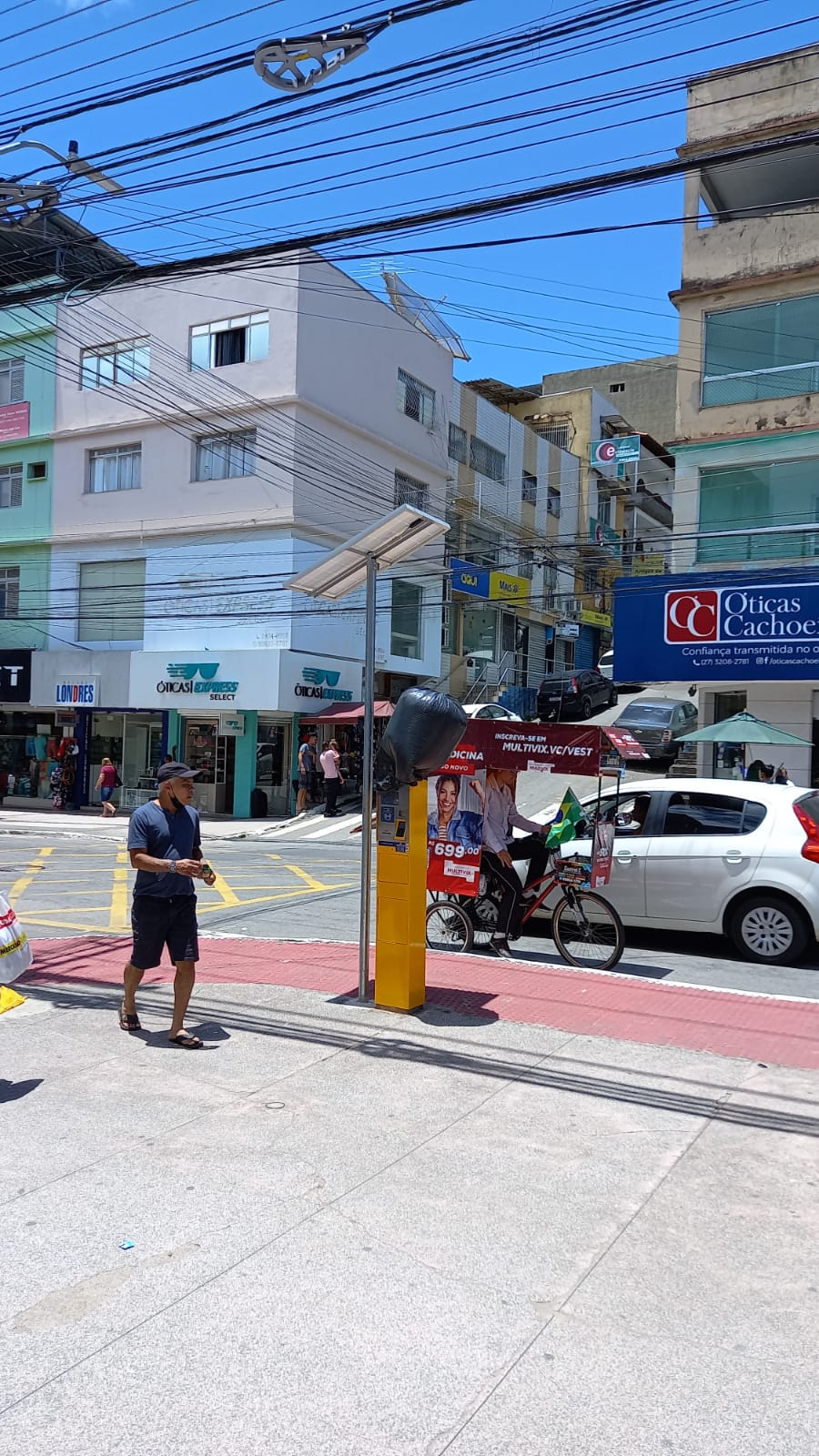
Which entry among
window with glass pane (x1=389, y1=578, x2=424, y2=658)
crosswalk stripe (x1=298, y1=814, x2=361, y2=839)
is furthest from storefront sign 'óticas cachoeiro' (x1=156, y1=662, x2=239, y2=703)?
window with glass pane (x1=389, y1=578, x2=424, y2=658)

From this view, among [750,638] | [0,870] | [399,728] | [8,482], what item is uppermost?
[8,482]

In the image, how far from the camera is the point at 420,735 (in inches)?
277

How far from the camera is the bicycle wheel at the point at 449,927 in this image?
31.1ft

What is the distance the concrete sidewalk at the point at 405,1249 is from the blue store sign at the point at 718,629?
1531cm

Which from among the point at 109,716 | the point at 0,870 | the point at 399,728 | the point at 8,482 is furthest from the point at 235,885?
the point at 8,482

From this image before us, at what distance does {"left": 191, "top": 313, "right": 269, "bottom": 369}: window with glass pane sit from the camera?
29.1 meters

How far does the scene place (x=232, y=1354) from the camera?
3338 mm

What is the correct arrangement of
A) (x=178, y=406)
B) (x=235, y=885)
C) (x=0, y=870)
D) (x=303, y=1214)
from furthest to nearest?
(x=178, y=406) → (x=0, y=870) → (x=235, y=885) → (x=303, y=1214)

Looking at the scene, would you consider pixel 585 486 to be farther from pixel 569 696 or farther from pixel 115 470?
pixel 115 470

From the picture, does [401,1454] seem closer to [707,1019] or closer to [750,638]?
[707,1019]

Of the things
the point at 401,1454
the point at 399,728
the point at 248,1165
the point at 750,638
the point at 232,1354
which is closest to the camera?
the point at 401,1454

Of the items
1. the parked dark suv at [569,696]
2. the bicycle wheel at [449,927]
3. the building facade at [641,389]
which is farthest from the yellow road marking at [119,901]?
the building facade at [641,389]

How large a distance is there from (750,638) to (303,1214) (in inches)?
723

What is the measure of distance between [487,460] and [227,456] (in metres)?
13.7
